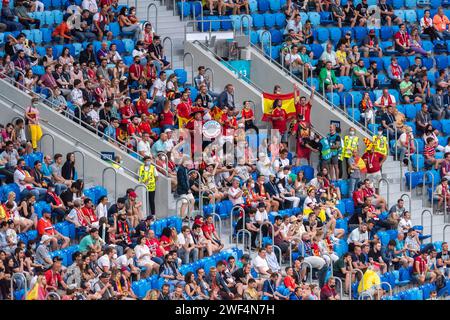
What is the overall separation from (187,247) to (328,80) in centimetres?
755

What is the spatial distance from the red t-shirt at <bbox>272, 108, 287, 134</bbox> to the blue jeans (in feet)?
21.3

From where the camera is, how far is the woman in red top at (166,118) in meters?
32.0

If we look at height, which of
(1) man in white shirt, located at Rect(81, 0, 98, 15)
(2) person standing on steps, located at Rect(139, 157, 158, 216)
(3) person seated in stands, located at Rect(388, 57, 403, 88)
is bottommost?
(2) person standing on steps, located at Rect(139, 157, 158, 216)

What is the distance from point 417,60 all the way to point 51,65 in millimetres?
8464

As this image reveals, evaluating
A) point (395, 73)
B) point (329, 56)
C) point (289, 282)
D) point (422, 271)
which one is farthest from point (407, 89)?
point (289, 282)

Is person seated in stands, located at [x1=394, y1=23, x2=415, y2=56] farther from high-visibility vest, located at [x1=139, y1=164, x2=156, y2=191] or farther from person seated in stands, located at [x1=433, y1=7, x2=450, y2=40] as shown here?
high-visibility vest, located at [x1=139, y1=164, x2=156, y2=191]

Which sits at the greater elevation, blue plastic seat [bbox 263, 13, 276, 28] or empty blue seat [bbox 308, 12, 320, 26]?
empty blue seat [bbox 308, 12, 320, 26]

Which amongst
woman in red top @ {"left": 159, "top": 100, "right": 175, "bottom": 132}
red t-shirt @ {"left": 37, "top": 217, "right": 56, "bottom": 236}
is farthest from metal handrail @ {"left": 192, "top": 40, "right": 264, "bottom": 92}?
red t-shirt @ {"left": 37, "top": 217, "right": 56, "bottom": 236}

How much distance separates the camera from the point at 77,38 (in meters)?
33.6

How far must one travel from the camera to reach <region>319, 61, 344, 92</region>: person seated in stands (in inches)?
1373

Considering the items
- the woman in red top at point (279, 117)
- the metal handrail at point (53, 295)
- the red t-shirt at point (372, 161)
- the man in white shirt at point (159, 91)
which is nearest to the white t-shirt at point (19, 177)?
the metal handrail at point (53, 295)
